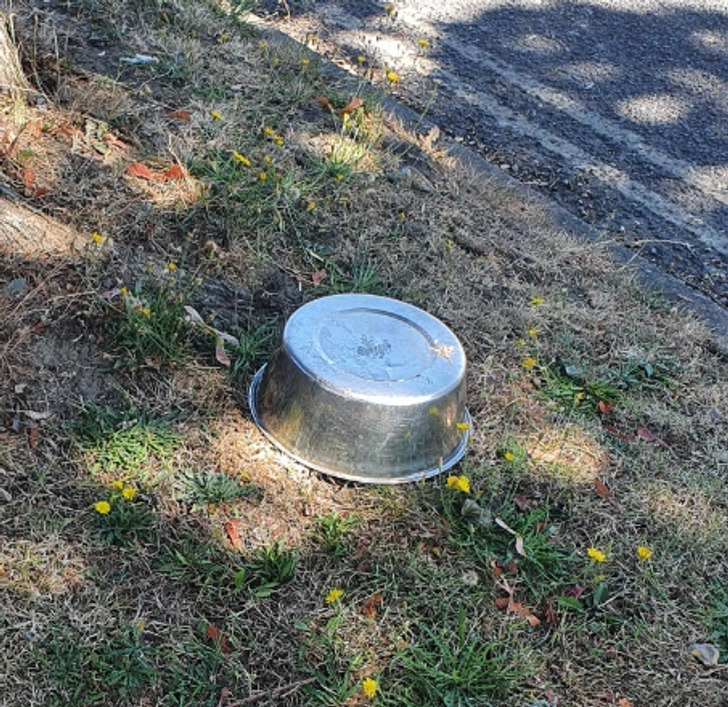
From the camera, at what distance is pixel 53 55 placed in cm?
339

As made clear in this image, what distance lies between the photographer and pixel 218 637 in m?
2.13

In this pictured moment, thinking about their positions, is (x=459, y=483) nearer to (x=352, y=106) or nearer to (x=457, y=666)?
(x=457, y=666)

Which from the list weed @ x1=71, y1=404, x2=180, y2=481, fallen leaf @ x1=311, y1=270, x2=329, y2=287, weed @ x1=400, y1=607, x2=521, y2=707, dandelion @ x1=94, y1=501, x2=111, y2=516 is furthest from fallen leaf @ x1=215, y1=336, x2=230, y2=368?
weed @ x1=400, y1=607, x2=521, y2=707

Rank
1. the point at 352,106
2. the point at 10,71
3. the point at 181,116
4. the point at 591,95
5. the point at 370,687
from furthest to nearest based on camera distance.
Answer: the point at 591,95 < the point at 352,106 < the point at 181,116 < the point at 10,71 < the point at 370,687

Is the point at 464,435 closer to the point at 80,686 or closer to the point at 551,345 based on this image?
the point at 551,345

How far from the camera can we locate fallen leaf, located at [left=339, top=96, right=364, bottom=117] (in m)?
3.90

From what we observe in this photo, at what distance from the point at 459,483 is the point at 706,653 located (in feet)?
2.45

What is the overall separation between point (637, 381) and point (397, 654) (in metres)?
1.42

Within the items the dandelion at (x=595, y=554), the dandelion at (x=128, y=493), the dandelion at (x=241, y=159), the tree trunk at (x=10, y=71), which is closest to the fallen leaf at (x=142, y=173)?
the dandelion at (x=241, y=159)

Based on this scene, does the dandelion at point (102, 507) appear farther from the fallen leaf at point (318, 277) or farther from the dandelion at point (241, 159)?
the dandelion at point (241, 159)

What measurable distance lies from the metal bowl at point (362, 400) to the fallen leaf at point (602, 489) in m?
0.41

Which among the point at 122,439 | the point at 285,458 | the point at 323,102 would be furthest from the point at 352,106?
the point at 122,439

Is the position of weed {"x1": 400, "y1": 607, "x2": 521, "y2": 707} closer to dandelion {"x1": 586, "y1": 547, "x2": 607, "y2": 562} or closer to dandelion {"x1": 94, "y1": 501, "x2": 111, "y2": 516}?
dandelion {"x1": 586, "y1": 547, "x2": 607, "y2": 562}

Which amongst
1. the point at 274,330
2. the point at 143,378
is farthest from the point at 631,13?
the point at 143,378
